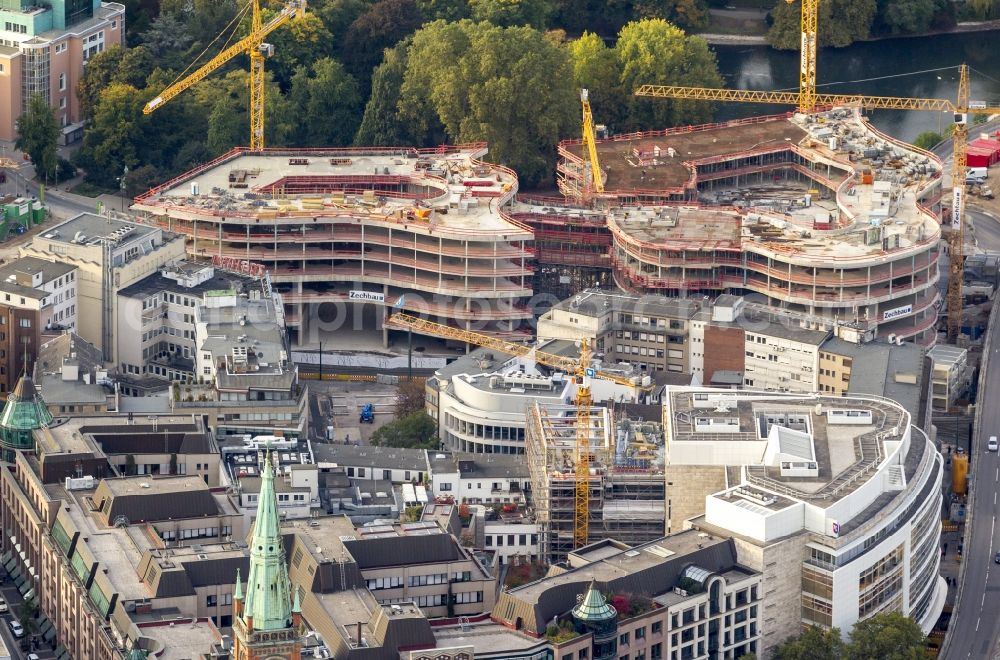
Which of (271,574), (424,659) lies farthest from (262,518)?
(424,659)

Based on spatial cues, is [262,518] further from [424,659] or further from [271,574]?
[424,659]
